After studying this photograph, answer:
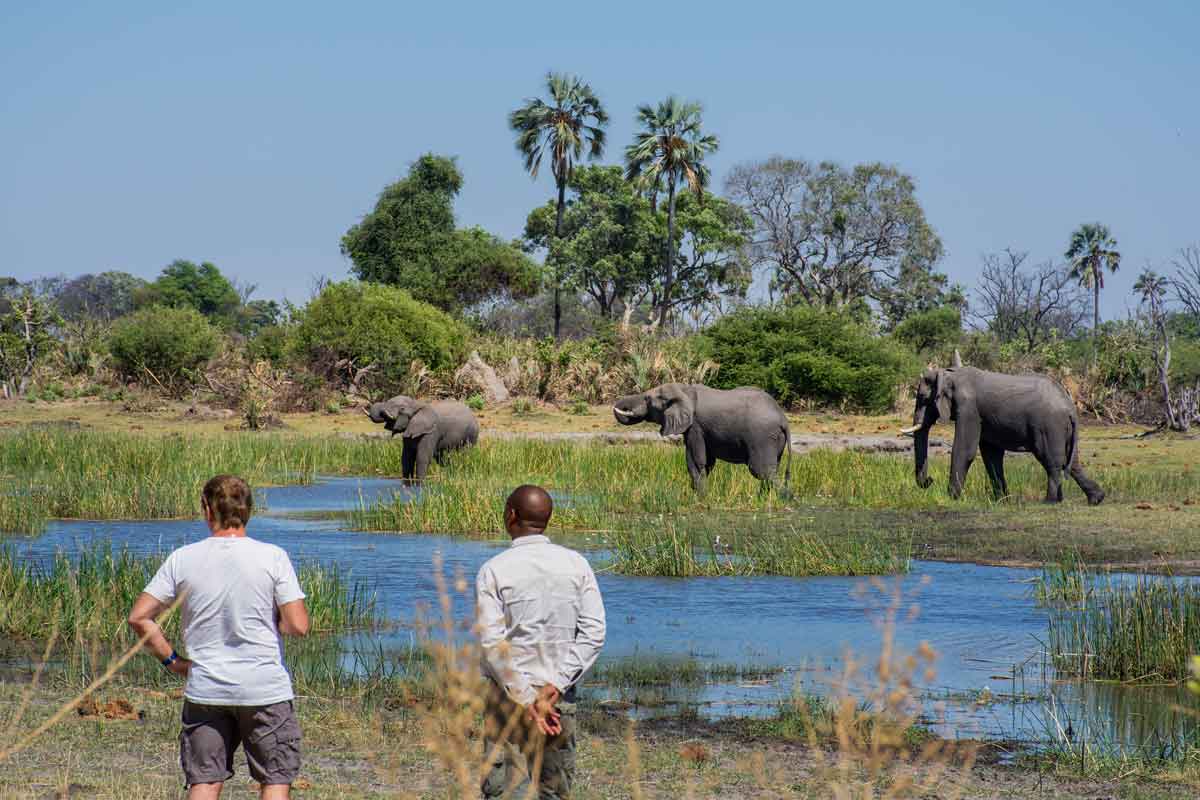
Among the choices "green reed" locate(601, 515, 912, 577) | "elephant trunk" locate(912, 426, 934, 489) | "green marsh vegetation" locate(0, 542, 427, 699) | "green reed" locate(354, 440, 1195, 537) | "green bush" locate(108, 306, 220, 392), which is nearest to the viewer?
"green marsh vegetation" locate(0, 542, 427, 699)

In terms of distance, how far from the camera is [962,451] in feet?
66.4

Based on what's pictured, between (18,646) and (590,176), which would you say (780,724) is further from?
(590,176)

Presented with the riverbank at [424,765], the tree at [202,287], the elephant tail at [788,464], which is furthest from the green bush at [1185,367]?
the tree at [202,287]

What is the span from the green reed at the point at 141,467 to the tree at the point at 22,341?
564 inches

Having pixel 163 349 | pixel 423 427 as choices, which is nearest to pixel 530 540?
pixel 423 427

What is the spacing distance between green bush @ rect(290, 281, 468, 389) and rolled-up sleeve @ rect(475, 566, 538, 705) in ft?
115

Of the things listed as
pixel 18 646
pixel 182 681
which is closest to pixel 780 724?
pixel 182 681

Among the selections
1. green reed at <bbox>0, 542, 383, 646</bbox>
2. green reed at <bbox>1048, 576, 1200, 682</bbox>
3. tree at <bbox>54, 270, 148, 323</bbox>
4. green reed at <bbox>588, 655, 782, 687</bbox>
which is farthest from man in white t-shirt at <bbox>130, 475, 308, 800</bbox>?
tree at <bbox>54, 270, 148, 323</bbox>

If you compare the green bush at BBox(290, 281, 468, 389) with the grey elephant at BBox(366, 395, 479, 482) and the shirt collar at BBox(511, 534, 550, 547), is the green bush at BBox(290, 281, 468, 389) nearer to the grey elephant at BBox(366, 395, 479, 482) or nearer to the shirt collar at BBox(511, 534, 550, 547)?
the grey elephant at BBox(366, 395, 479, 482)

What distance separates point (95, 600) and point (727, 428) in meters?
11.7

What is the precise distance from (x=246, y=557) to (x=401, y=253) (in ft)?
183

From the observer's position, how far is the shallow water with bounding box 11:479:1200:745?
28.7 feet

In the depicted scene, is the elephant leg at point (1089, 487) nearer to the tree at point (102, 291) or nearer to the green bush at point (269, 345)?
the green bush at point (269, 345)

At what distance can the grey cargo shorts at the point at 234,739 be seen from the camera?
16.9ft
